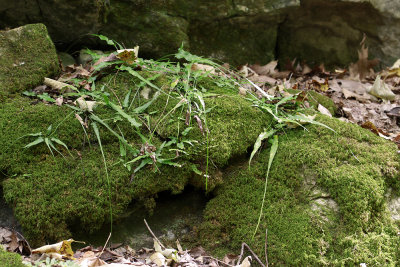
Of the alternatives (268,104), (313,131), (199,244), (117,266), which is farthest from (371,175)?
(117,266)

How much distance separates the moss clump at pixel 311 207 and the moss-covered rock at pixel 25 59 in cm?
172

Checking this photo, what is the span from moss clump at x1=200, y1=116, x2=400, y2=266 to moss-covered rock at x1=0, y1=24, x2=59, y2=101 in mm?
1724

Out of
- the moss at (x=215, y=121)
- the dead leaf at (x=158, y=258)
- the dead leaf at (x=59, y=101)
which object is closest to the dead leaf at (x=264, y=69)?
the moss at (x=215, y=121)

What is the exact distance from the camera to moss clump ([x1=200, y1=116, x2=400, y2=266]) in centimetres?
237

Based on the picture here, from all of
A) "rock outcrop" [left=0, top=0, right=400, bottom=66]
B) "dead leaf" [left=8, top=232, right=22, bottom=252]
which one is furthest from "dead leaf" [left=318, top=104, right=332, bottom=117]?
"dead leaf" [left=8, top=232, right=22, bottom=252]

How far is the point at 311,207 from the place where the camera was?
2539 mm

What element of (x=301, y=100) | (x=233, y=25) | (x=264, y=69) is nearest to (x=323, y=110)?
(x=301, y=100)

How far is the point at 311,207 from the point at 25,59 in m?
2.48

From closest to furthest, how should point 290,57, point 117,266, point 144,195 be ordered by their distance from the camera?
point 117,266
point 144,195
point 290,57

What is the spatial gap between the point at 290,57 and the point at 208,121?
265cm

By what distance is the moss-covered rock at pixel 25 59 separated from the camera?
2.89 meters

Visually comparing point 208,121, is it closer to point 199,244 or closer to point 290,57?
point 199,244

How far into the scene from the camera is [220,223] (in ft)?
8.45

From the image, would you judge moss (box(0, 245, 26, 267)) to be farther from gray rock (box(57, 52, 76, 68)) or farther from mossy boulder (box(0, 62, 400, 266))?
gray rock (box(57, 52, 76, 68))
